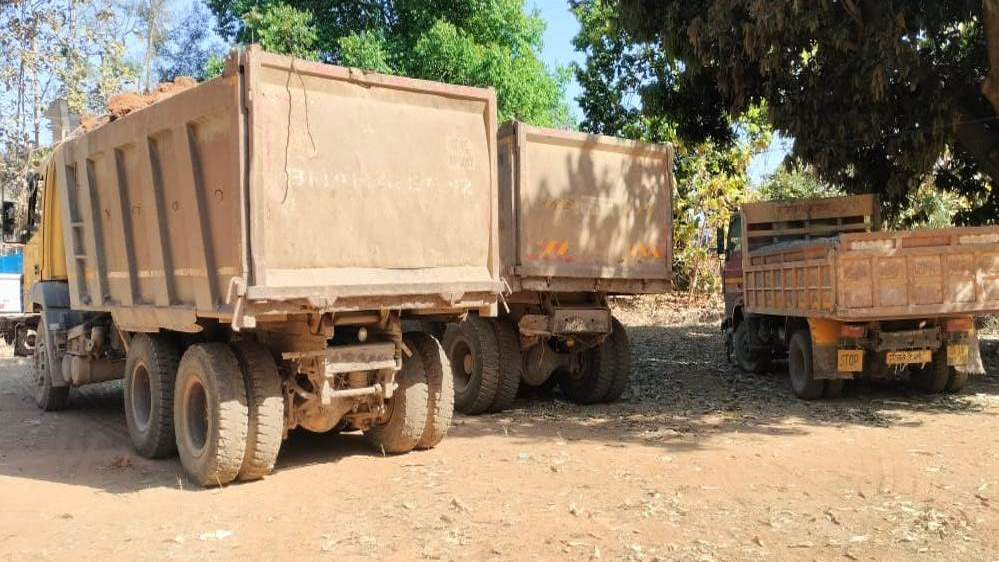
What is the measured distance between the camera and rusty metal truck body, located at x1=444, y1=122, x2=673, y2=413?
356 inches

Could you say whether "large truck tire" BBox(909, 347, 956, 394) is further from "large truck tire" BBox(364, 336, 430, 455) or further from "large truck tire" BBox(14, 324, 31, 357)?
"large truck tire" BBox(14, 324, 31, 357)

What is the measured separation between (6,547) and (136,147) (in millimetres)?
3257

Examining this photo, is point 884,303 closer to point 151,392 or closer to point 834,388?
point 834,388

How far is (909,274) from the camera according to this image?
8922 mm

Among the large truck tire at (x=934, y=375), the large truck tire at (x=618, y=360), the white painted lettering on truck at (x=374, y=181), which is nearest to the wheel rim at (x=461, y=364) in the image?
the large truck tire at (x=618, y=360)

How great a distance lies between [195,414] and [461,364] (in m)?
3.90

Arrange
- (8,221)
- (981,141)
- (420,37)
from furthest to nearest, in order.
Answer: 1. (420,37)
2. (981,141)
3. (8,221)

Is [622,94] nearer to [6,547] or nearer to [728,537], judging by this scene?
[728,537]

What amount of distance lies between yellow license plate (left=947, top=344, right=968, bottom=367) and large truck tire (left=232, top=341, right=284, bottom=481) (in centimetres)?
728

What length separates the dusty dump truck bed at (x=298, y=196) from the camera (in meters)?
5.68

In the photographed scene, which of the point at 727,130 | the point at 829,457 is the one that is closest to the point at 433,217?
the point at 829,457

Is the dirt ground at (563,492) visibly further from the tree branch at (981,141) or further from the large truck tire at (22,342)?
the tree branch at (981,141)

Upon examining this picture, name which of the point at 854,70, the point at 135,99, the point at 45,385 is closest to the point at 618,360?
the point at 854,70

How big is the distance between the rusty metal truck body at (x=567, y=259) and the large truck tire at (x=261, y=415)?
326 cm
